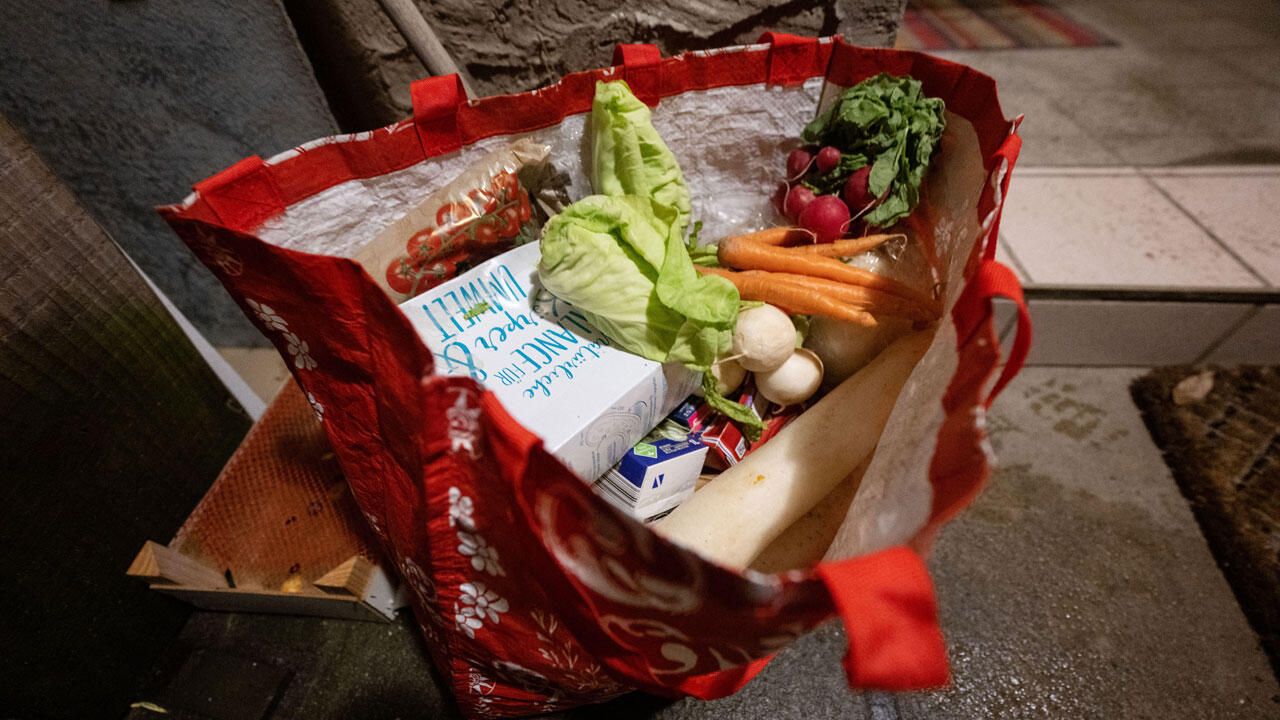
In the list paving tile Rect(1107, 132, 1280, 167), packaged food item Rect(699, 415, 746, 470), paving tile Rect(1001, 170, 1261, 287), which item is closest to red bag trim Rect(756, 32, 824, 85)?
packaged food item Rect(699, 415, 746, 470)

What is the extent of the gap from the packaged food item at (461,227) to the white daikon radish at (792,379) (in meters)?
0.48

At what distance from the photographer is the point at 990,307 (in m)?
0.45

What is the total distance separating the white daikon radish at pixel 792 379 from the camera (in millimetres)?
875

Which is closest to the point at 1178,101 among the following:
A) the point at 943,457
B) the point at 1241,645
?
the point at 1241,645

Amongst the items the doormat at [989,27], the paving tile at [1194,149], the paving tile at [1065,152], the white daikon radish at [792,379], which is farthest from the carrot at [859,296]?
the doormat at [989,27]

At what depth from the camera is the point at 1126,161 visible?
1.92 meters

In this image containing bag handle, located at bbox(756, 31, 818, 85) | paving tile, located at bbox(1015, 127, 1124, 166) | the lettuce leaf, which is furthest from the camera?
paving tile, located at bbox(1015, 127, 1124, 166)

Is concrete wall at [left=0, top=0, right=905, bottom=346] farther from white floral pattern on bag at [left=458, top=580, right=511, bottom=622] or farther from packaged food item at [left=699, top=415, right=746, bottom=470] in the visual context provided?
white floral pattern on bag at [left=458, top=580, right=511, bottom=622]

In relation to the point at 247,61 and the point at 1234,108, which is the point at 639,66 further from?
the point at 1234,108

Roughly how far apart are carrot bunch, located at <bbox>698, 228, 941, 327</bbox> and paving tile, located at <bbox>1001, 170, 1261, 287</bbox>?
2.84 ft

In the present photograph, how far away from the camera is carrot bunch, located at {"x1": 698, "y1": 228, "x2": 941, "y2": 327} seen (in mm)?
862

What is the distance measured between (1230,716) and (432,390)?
4.82ft

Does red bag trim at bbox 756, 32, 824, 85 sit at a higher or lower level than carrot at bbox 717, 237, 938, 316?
higher

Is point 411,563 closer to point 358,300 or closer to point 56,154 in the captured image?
point 358,300
